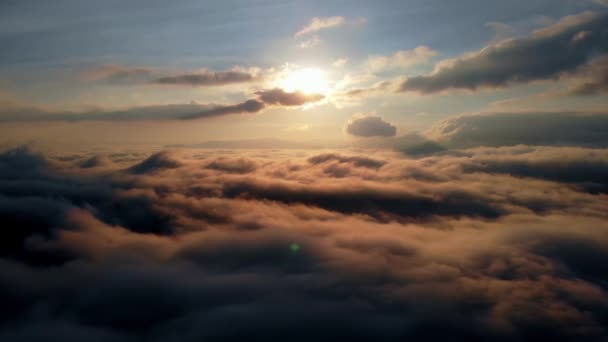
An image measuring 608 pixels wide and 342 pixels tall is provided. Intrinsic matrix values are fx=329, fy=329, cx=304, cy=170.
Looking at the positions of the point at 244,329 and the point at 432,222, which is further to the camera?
the point at 432,222

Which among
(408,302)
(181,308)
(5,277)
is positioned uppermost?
(408,302)

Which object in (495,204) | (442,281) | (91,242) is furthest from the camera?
(495,204)

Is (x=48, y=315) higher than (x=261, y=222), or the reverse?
(x=261, y=222)

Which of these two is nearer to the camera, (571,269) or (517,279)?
(517,279)

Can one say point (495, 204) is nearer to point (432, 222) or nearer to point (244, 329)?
point (432, 222)

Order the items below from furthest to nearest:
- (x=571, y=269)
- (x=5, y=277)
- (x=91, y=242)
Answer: (x=91, y=242) < (x=5, y=277) < (x=571, y=269)

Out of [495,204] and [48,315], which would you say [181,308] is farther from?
[495,204]

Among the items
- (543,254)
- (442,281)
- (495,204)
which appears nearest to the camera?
(442,281)

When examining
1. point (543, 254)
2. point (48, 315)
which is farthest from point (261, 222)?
point (543, 254)

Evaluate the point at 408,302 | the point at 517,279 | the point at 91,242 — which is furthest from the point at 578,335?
the point at 91,242
